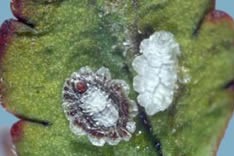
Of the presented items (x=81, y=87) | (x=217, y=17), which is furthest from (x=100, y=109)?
(x=217, y=17)

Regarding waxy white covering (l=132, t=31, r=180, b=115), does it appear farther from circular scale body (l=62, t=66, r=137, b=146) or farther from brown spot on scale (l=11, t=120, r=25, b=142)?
brown spot on scale (l=11, t=120, r=25, b=142)

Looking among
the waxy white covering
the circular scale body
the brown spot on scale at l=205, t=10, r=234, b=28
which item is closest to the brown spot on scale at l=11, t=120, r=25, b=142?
the circular scale body

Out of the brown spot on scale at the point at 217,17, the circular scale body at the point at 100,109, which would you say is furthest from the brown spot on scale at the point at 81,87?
the brown spot on scale at the point at 217,17

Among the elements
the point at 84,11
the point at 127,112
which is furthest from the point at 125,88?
the point at 84,11

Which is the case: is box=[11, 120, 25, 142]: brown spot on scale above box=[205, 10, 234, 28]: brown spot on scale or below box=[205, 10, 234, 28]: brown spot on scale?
below

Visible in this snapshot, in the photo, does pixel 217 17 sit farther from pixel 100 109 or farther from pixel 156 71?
pixel 100 109

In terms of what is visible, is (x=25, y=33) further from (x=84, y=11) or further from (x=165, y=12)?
(x=165, y=12)
